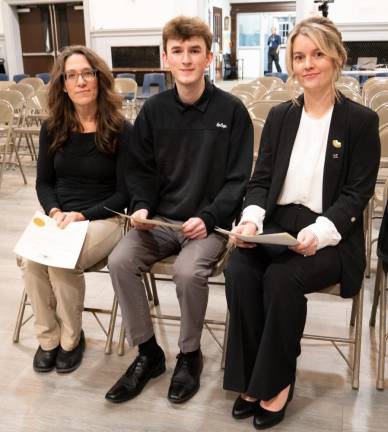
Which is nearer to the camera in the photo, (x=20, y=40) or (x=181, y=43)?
(x=181, y=43)

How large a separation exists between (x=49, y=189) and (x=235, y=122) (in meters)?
1.00

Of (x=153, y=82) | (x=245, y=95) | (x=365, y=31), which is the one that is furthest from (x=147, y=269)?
(x=365, y=31)

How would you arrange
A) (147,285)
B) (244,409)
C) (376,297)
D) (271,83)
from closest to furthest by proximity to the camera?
(244,409), (376,297), (147,285), (271,83)

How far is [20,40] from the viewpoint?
1418 cm

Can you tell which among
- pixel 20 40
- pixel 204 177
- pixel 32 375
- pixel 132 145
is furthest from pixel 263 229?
pixel 20 40

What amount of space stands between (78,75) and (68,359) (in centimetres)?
135

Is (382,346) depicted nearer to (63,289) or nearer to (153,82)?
(63,289)

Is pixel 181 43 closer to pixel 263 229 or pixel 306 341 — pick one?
pixel 263 229

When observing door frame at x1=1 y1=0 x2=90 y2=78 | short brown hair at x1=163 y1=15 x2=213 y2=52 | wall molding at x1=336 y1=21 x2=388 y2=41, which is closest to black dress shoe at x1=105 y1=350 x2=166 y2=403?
short brown hair at x1=163 y1=15 x2=213 y2=52

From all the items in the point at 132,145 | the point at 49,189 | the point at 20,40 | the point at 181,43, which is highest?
the point at 20,40

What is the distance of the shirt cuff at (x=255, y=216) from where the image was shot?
213cm

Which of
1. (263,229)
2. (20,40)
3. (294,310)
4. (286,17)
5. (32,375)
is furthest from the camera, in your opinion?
(286,17)

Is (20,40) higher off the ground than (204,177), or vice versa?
(20,40)

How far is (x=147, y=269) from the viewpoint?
2.24m
